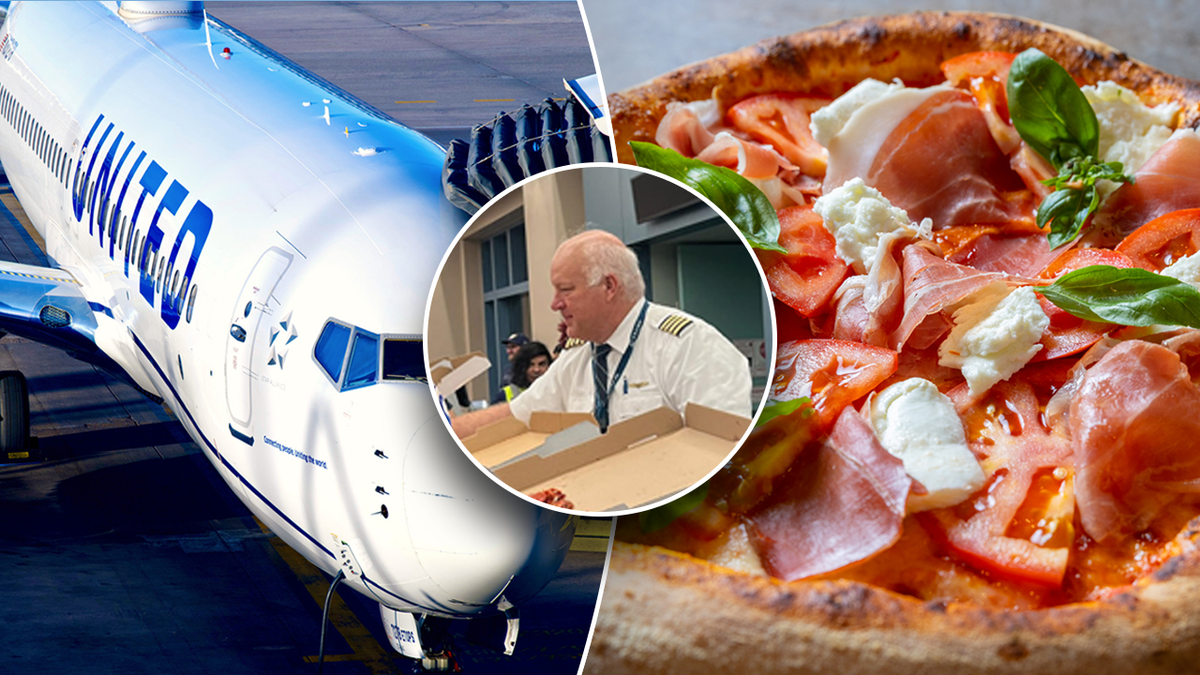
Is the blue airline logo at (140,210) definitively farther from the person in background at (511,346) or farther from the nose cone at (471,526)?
the person in background at (511,346)

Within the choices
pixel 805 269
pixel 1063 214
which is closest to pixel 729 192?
pixel 805 269

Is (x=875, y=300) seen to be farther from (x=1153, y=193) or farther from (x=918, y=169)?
(x=1153, y=193)

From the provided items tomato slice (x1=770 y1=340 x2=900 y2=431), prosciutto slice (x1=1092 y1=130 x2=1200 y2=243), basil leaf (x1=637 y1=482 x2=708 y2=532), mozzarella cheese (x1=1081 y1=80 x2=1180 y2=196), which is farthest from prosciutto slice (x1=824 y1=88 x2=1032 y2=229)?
basil leaf (x1=637 y1=482 x2=708 y2=532)

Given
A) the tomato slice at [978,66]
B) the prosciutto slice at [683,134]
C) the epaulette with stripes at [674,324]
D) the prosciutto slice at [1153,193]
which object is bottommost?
the epaulette with stripes at [674,324]

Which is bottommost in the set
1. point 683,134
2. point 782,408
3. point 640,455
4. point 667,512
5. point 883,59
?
point 667,512

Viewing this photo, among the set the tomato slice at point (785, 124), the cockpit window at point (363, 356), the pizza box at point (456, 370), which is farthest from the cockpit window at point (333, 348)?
the tomato slice at point (785, 124)

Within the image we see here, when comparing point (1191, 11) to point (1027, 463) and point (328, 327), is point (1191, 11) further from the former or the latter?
point (328, 327)
